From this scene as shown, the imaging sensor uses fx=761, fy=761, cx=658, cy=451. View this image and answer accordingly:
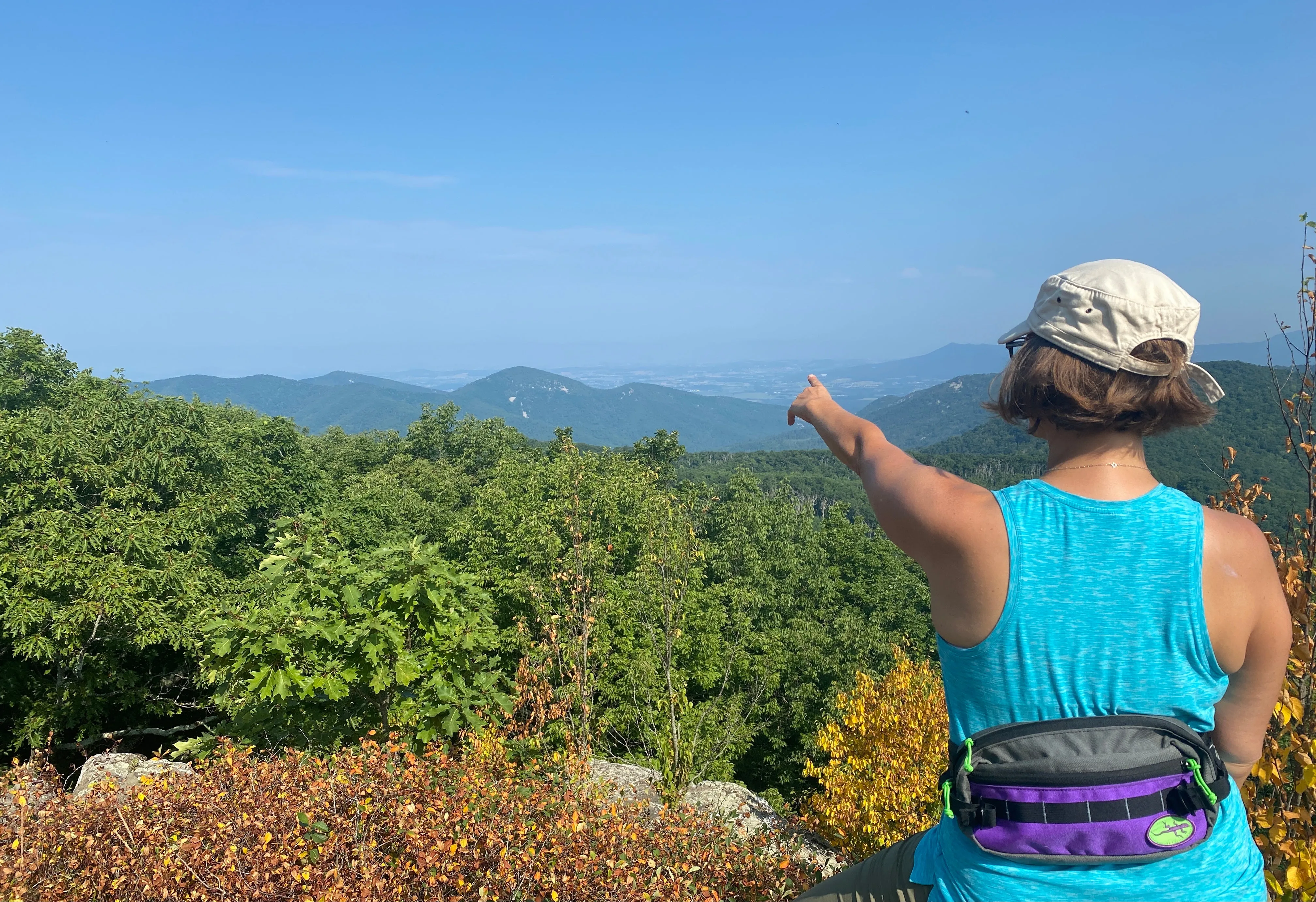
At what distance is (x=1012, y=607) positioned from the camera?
48.8 inches

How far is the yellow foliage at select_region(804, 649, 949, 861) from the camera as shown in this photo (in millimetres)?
7996

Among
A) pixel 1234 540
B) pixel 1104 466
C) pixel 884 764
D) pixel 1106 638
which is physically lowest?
pixel 884 764

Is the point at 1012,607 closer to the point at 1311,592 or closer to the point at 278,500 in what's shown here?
the point at 1311,592

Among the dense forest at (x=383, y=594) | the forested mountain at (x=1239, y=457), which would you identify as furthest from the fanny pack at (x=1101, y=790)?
the forested mountain at (x=1239, y=457)

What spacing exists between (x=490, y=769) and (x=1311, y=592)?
4.16 m

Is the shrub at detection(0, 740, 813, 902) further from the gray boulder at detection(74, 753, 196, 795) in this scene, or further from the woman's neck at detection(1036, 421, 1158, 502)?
the woman's neck at detection(1036, 421, 1158, 502)

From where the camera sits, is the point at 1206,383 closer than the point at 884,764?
Yes

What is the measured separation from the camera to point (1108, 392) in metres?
1.27

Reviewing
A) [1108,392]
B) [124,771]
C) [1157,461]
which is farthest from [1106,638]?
[1157,461]

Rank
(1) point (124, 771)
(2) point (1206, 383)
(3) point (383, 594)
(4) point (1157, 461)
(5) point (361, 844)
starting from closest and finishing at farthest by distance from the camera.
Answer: (2) point (1206, 383) < (5) point (361, 844) < (3) point (383, 594) < (1) point (124, 771) < (4) point (1157, 461)

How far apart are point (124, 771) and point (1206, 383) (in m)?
8.32

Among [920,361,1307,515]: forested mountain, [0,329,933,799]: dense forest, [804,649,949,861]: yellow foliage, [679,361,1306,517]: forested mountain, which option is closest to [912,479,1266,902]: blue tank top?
[0,329,933,799]: dense forest

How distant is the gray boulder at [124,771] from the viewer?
421 cm

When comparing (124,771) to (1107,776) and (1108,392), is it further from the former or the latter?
(1108,392)
